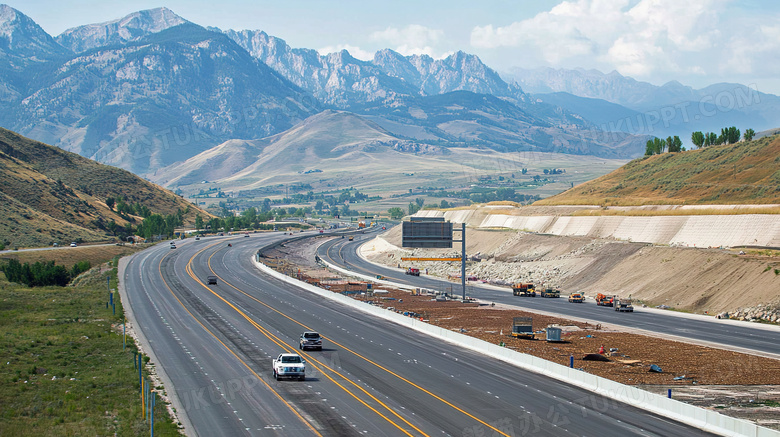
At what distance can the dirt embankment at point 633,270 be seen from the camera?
7138 cm

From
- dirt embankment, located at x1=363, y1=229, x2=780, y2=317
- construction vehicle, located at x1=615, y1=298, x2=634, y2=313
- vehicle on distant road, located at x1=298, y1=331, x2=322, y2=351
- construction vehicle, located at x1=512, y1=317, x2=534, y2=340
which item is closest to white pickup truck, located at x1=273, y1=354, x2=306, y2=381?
vehicle on distant road, located at x1=298, y1=331, x2=322, y2=351

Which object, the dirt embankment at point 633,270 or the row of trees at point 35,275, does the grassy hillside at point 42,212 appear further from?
the dirt embankment at point 633,270

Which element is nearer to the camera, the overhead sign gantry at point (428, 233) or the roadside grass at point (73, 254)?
the overhead sign gantry at point (428, 233)

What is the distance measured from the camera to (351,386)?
3956 centimetres

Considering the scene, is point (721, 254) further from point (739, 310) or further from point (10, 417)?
point (10, 417)

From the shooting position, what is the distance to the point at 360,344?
180 feet

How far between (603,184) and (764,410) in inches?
5736

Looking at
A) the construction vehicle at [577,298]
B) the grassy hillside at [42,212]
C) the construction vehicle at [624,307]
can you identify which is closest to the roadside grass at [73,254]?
the grassy hillside at [42,212]

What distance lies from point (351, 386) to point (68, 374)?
665 inches

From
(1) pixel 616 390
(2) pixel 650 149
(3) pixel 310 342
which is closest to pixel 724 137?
(2) pixel 650 149

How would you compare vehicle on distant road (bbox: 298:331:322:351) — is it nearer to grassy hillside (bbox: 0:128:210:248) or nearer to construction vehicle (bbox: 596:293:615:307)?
construction vehicle (bbox: 596:293:615:307)

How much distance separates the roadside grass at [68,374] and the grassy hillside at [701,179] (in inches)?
3706

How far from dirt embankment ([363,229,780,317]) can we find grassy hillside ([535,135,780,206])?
2230cm

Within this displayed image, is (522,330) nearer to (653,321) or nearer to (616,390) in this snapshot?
(653,321)
